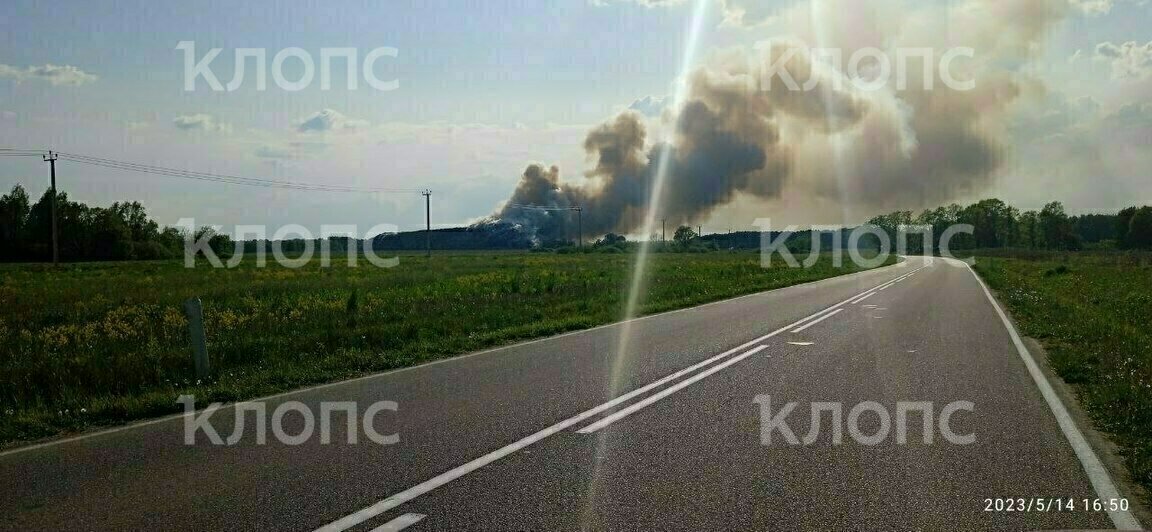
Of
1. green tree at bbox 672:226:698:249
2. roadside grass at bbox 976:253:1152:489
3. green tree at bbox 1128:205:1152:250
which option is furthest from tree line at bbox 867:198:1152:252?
roadside grass at bbox 976:253:1152:489

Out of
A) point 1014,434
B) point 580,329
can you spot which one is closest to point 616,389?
point 1014,434

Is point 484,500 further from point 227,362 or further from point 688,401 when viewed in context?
point 227,362

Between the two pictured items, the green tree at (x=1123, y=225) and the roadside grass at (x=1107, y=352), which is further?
the green tree at (x=1123, y=225)

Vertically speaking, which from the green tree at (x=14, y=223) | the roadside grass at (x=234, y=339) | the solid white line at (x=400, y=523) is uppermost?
the green tree at (x=14, y=223)

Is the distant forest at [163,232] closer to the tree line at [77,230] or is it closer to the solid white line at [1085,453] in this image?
the tree line at [77,230]

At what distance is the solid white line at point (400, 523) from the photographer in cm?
412

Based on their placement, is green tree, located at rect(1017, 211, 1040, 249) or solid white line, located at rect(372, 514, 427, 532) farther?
green tree, located at rect(1017, 211, 1040, 249)

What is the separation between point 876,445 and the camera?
5.93 m

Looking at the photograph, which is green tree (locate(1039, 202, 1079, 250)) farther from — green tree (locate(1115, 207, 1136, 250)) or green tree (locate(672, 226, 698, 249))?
green tree (locate(672, 226, 698, 249))

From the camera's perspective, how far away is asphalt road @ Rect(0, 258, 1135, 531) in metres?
4.36

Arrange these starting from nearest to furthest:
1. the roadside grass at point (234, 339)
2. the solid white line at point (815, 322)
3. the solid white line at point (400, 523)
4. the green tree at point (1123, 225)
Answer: the solid white line at point (400, 523), the roadside grass at point (234, 339), the solid white line at point (815, 322), the green tree at point (1123, 225)

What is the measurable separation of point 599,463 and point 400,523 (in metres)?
1.67

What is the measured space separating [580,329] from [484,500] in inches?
431

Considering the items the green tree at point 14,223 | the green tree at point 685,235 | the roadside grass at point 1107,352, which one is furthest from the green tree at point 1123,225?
the green tree at point 14,223
